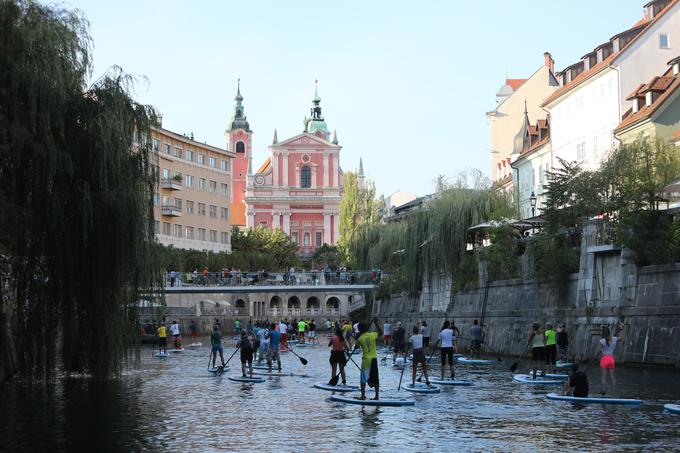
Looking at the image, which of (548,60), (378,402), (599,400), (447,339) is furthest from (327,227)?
(378,402)

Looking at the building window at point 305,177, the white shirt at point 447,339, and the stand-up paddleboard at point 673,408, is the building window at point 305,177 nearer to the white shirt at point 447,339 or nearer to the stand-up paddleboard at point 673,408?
the white shirt at point 447,339

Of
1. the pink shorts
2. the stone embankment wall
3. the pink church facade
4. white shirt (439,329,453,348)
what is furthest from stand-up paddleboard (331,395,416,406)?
the pink church facade

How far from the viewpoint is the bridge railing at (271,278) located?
81.9 metres

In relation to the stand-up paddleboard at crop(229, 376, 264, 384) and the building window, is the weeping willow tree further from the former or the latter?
the building window

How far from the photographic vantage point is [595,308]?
40969 millimetres

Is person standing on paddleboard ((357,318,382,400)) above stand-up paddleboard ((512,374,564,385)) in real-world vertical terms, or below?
above

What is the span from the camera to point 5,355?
29.5 metres

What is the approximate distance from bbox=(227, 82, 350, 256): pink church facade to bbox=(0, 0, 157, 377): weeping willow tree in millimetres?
127508

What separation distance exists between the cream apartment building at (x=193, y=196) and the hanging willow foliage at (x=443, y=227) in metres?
44.1

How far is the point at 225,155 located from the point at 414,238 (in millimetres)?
65593

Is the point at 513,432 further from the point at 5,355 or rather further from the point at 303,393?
the point at 5,355

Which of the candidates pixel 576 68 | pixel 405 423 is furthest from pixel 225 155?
pixel 405 423

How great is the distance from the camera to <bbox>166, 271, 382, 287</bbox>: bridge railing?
81938mm

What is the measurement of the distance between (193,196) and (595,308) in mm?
A: 82625
